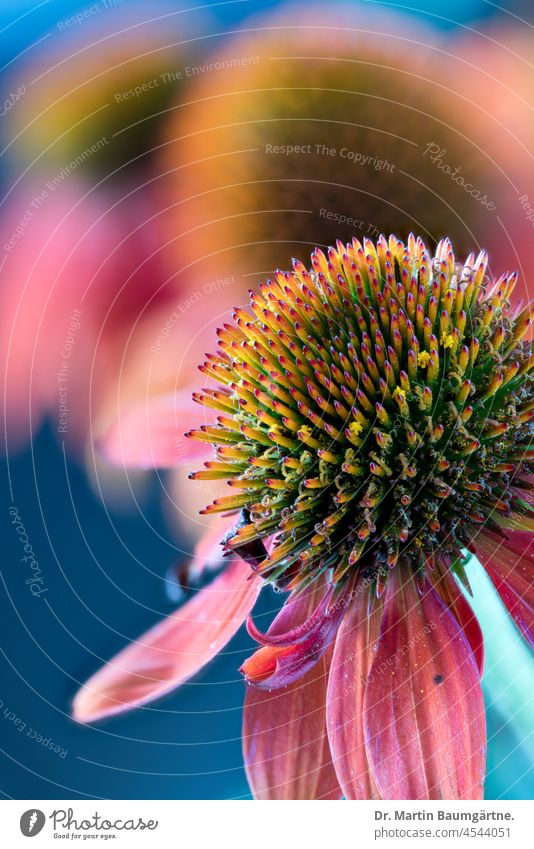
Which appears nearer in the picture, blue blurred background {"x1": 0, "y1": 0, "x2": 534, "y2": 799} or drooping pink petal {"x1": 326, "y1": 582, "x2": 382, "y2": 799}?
drooping pink petal {"x1": 326, "y1": 582, "x2": 382, "y2": 799}

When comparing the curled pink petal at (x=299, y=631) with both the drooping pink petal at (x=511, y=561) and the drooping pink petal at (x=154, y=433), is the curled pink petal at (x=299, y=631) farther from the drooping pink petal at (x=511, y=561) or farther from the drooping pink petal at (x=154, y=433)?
the drooping pink petal at (x=154, y=433)

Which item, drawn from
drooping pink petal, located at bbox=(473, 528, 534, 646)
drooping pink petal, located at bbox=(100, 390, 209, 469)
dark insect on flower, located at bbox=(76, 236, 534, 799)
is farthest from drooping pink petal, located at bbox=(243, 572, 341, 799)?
drooping pink petal, located at bbox=(100, 390, 209, 469)

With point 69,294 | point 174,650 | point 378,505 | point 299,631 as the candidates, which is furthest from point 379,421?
point 69,294

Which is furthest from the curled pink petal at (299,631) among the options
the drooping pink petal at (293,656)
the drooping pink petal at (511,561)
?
the drooping pink petal at (511,561)

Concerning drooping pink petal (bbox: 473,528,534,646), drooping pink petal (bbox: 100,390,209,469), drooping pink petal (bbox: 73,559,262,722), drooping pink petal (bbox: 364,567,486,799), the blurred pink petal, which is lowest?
drooping pink petal (bbox: 364,567,486,799)

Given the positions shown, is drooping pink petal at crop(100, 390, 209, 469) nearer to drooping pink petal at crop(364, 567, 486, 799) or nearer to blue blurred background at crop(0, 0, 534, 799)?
blue blurred background at crop(0, 0, 534, 799)

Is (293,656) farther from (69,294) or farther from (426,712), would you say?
(69,294)
